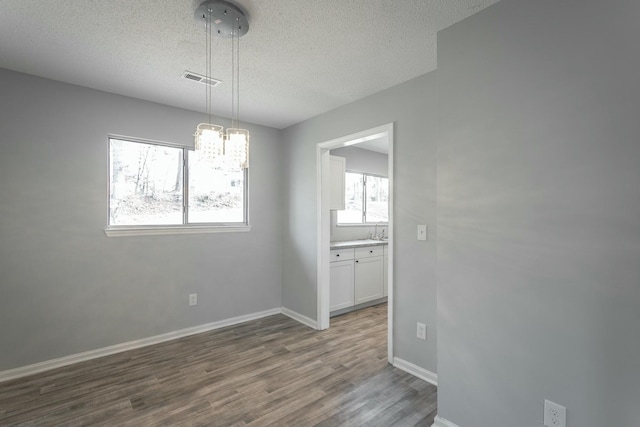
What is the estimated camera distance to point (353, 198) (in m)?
5.30

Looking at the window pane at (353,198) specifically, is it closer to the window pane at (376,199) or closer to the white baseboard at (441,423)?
the window pane at (376,199)

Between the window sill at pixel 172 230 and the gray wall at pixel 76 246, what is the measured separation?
0.20 feet

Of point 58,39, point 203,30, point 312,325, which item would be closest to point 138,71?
point 58,39

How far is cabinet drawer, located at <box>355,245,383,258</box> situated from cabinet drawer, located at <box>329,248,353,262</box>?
14 cm

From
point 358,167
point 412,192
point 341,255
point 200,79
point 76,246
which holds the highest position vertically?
point 200,79

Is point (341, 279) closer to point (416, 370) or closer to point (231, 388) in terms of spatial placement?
point (416, 370)

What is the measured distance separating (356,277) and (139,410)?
9.37 ft

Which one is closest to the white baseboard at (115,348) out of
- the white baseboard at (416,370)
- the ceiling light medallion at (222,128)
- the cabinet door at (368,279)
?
the cabinet door at (368,279)

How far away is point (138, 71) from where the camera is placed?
Answer: 101 inches

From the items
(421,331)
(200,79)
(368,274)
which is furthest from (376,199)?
(200,79)

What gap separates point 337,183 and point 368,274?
1411 mm

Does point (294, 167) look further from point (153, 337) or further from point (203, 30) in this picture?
point (153, 337)

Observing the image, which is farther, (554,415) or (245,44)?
(245,44)

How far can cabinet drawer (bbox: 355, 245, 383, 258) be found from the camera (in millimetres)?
4362
